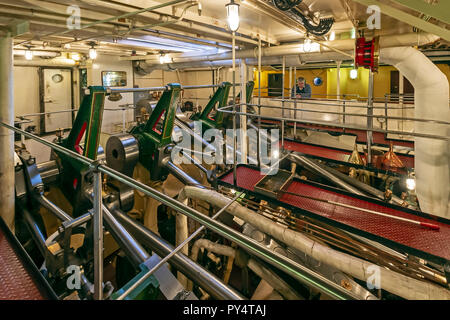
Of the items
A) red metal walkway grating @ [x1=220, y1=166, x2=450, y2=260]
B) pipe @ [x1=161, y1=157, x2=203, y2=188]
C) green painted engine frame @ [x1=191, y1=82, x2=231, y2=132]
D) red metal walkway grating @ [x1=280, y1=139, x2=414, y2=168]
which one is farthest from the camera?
green painted engine frame @ [x1=191, y1=82, x2=231, y2=132]

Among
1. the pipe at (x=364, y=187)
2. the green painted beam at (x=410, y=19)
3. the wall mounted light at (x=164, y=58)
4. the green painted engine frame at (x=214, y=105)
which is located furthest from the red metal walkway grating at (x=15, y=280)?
the wall mounted light at (x=164, y=58)

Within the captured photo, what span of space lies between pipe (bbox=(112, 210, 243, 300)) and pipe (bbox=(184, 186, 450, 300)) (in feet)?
2.09

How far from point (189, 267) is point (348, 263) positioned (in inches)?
41.8

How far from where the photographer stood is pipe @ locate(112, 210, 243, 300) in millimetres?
1563

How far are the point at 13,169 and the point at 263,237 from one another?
2.37 m

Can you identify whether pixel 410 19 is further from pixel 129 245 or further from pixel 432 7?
pixel 129 245

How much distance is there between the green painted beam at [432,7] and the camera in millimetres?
1476

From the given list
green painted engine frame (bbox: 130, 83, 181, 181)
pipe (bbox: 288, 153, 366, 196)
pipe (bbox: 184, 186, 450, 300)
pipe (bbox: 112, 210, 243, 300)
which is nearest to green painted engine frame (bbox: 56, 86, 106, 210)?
pipe (bbox: 112, 210, 243, 300)

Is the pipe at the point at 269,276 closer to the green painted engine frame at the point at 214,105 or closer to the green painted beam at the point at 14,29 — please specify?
the green painted beam at the point at 14,29

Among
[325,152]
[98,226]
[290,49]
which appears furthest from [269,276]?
[290,49]

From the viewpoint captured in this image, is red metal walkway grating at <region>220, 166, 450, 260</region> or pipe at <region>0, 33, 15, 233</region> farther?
pipe at <region>0, 33, 15, 233</region>

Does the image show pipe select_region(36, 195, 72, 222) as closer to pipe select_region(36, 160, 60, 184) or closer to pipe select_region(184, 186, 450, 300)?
pipe select_region(36, 160, 60, 184)

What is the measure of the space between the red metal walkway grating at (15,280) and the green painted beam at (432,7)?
2507 mm

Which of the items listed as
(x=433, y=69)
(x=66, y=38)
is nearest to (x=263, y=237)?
(x=433, y=69)
